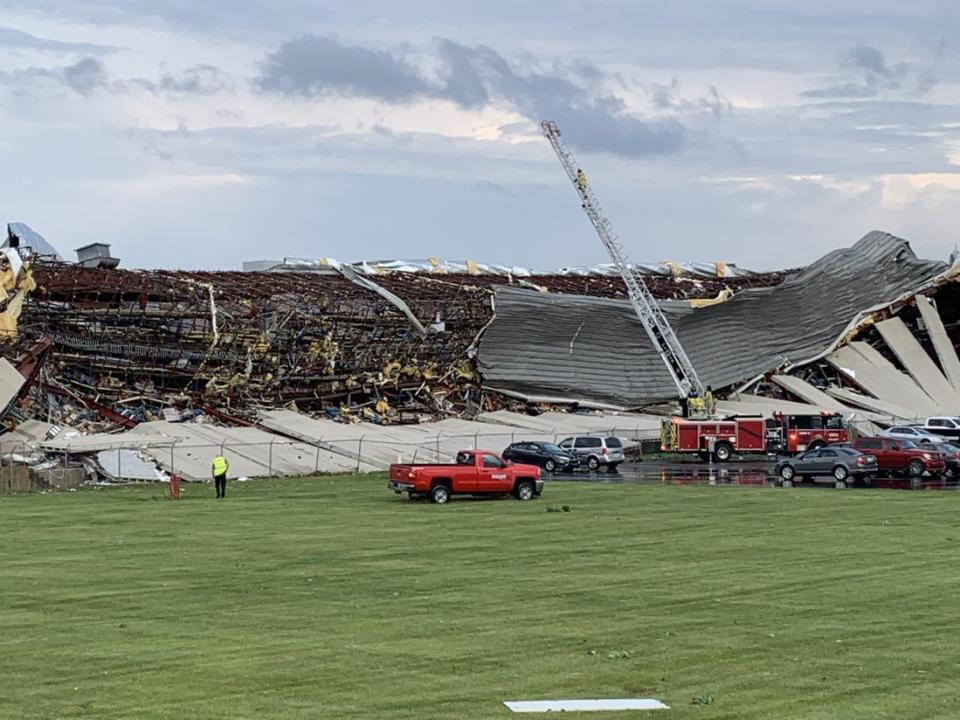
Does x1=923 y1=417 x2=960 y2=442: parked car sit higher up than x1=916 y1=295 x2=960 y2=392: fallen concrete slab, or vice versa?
x1=916 y1=295 x2=960 y2=392: fallen concrete slab

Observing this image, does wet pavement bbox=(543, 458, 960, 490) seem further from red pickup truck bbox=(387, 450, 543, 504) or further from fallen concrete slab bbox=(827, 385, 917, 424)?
fallen concrete slab bbox=(827, 385, 917, 424)

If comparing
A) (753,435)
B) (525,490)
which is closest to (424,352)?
(753,435)

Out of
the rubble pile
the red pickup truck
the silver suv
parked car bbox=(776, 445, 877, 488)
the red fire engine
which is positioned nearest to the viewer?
the red pickup truck

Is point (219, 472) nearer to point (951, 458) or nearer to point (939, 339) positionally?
point (951, 458)

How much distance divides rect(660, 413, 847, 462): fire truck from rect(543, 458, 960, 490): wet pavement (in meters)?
1.10

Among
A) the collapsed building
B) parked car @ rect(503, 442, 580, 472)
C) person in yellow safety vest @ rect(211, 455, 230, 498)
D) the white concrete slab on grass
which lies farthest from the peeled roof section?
the white concrete slab on grass

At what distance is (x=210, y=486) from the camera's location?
176ft

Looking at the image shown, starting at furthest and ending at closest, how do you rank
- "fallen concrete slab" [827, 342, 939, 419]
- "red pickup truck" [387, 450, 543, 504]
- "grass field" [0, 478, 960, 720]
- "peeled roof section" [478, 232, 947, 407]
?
1. "fallen concrete slab" [827, 342, 939, 419]
2. "peeled roof section" [478, 232, 947, 407]
3. "red pickup truck" [387, 450, 543, 504]
4. "grass field" [0, 478, 960, 720]

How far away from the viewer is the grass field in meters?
18.1

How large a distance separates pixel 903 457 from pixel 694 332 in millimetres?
39403

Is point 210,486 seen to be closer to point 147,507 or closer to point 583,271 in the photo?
point 147,507

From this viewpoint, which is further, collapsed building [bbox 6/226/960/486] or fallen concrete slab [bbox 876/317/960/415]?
fallen concrete slab [bbox 876/317/960/415]

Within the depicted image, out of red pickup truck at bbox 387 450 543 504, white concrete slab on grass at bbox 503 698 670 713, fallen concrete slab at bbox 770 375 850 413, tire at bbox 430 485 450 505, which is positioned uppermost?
fallen concrete slab at bbox 770 375 850 413

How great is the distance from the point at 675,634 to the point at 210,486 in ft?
111
